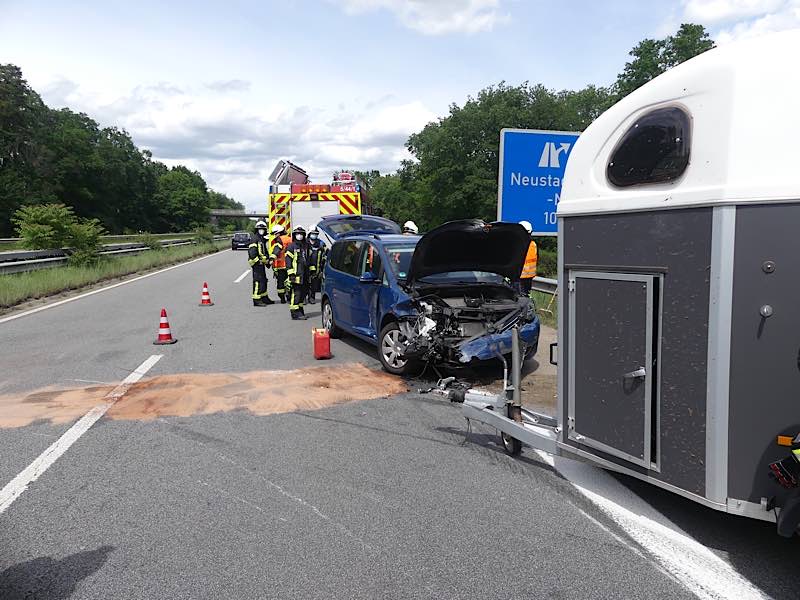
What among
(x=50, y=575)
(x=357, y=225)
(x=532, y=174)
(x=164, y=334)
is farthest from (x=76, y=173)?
(x=50, y=575)

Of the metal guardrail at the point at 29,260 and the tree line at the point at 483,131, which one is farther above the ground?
the tree line at the point at 483,131

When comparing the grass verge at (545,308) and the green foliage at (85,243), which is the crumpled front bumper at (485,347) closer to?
the grass verge at (545,308)

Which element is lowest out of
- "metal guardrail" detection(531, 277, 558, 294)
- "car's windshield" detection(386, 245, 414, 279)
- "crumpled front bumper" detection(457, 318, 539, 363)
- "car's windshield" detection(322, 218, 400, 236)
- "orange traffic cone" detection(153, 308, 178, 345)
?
"orange traffic cone" detection(153, 308, 178, 345)

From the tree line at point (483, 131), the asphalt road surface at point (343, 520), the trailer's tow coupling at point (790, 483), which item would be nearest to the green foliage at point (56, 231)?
the asphalt road surface at point (343, 520)

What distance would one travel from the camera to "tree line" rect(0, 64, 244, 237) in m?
69.2

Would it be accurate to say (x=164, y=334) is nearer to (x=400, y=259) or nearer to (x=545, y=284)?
(x=400, y=259)

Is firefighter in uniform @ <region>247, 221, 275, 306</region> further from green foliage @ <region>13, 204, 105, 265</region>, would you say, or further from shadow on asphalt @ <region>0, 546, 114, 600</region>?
shadow on asphalt @ <region>0, 546, 114, 600</region>

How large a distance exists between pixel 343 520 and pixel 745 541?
223 centimetres

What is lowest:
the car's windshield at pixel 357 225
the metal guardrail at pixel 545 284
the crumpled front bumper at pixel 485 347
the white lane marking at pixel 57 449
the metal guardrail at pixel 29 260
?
the white lane marking at pixel 57 449

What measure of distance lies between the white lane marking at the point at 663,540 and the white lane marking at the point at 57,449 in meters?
3.71

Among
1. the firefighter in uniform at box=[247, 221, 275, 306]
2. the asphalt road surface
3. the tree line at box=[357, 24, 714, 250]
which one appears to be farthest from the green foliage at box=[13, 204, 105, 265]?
the tree line at box=[357, 24, 714, 250]

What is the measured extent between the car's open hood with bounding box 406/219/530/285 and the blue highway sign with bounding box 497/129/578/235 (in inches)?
75.2

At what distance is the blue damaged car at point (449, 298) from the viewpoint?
677 cm

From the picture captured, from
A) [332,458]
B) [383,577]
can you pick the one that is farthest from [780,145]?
[332,458]
